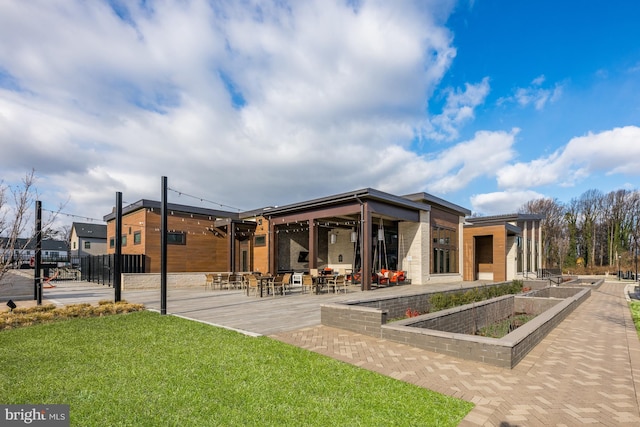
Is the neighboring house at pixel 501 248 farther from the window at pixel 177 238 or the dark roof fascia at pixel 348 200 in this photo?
the window at pixel 177 238

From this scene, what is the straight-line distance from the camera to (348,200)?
50.6 feet

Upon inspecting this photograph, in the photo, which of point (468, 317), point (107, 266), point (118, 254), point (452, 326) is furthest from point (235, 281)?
point (452, 326)

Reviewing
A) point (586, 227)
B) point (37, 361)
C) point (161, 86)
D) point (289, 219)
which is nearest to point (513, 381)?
point (37, 361)

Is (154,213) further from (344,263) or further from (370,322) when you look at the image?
(370,322)

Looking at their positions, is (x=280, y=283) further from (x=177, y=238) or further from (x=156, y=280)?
(x=177, y=238)

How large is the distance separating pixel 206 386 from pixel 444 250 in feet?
62.4

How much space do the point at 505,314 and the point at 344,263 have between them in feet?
43.5

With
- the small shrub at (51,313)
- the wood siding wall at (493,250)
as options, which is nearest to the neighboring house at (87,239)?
the small shrub at (51,313)

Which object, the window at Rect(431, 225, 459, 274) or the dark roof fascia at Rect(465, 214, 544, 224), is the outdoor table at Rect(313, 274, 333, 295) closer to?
the window at Rect(431, 225, 459, 274)

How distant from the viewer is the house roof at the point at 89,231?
42969 millimetres

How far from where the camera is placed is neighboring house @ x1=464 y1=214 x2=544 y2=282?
74.3 feet

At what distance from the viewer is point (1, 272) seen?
23.1 ft

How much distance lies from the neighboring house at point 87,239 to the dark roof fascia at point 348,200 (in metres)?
35.0

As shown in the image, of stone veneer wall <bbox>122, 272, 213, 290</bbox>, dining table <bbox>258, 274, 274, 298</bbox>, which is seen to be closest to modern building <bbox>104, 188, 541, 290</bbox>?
stone veneer wall <bbox>122, 272, 213, 290</bbox>
